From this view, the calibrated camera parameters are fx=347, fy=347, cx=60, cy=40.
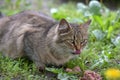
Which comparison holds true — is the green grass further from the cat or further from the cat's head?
the cat's head

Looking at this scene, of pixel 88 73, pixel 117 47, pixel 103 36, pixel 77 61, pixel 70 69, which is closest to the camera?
pixel 88 73

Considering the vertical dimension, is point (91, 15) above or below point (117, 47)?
above

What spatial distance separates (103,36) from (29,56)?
145cm

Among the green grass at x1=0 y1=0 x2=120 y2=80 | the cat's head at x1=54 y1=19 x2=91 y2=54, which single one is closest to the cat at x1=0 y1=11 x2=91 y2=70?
the cat's head at x1=54 y1=19 x2=91 y2=54

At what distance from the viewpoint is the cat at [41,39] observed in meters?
4.10

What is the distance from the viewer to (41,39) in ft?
14.3

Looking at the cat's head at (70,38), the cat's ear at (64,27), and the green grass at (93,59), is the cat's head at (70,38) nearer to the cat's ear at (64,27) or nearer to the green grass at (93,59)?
the cat's ear at (64,27)

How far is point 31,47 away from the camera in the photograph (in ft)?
14.4

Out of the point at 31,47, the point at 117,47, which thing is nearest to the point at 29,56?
the point at 31,47

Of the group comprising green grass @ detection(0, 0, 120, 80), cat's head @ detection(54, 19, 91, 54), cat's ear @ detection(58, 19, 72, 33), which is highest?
cat's ear @ detection(58, 19, 72, 33)

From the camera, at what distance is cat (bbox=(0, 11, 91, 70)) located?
4.10 meters

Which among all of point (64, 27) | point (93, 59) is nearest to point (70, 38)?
point (64, 27)

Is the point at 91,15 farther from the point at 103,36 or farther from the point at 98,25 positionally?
the point at 103,36

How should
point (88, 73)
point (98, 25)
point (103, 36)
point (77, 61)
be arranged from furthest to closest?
1. point (98, 25)
2. point (103, 36)
3. point (77, 61)
4. point (88, 73)
